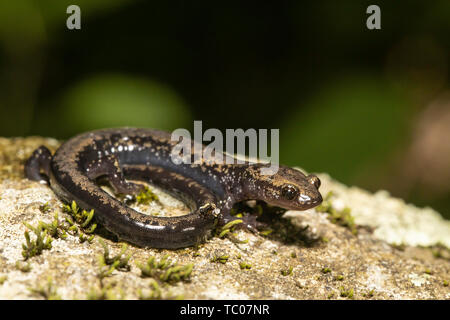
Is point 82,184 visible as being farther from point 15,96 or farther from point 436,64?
point 436,64

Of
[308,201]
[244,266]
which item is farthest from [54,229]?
[308,201]

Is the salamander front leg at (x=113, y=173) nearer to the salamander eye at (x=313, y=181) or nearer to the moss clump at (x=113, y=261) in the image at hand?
the moss clump at (x=113, y=261)

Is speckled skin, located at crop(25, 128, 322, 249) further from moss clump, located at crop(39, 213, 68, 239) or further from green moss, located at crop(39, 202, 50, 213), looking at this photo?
moss clump, located at crop(39, 213, 68, 239)

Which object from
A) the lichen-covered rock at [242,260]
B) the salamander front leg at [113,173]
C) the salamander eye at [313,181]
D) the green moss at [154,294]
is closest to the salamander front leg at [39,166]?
the lichen-covered rock at [242,260]

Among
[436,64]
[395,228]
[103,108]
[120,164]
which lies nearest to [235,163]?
[120,164]

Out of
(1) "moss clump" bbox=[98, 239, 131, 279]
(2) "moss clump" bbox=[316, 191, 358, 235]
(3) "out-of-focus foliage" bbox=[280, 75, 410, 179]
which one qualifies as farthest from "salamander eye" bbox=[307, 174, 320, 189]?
(3) "out-of-focus foliage" bbox=[280, 75, 410, 179]

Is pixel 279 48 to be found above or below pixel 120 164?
above
